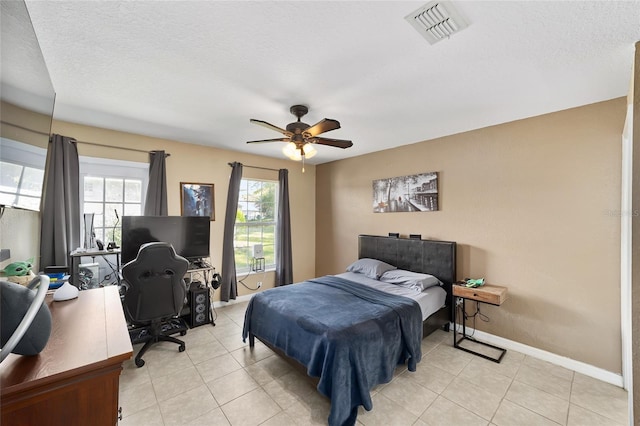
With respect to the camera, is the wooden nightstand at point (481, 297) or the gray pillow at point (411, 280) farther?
the gray pillow at point (411, 280)

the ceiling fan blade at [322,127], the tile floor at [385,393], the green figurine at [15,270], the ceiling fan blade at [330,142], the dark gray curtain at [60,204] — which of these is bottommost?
the tile floor at [385,393]

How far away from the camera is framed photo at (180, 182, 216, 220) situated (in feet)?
12.8

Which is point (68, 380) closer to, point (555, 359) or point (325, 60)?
point (325, 60)

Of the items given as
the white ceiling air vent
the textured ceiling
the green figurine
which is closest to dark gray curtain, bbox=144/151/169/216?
the textured ceiling

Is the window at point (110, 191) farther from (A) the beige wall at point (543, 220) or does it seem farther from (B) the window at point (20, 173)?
(A) the beige wall at point (543, 220)

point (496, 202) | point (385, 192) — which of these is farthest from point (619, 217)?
point (385, 192)

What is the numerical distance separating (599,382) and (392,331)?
198 centimetres

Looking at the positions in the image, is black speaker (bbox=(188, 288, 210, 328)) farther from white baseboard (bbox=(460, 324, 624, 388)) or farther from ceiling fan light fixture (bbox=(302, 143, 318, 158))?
white baseboard (bbox=(460, 324, 624, 388))

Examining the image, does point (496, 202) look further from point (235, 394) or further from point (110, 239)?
point (110, 239)

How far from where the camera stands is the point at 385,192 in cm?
428

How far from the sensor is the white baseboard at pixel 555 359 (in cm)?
242

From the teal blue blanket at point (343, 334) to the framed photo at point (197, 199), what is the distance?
1.85 metres

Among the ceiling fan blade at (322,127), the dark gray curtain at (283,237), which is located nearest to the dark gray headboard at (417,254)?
the dark gray curtain at (283,237)

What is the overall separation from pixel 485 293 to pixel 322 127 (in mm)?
2433
